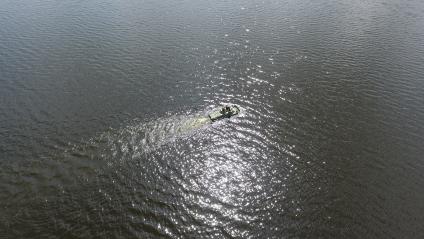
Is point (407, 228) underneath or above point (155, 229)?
underneath

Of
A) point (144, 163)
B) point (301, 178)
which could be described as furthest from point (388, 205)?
point (144, 163)

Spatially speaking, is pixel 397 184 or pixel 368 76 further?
pixel 368 76

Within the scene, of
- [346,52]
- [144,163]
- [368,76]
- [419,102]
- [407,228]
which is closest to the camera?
[407,228]

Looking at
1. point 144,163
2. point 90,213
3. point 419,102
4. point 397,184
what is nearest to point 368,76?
point 419,102

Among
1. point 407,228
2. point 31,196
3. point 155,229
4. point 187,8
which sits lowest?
point 407,228

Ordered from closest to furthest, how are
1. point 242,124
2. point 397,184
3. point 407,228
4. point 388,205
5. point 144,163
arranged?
point 407,228, point 388,205, point 397,184, point 144,163, point 242,124

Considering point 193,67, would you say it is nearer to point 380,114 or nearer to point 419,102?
point 380,114
